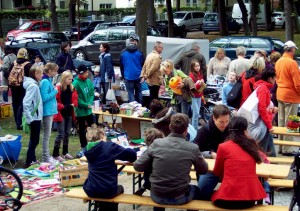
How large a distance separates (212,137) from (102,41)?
21.9m

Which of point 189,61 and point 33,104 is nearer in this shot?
point 33,104

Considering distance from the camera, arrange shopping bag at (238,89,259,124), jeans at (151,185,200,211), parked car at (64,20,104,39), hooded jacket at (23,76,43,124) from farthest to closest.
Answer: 1. parked car at (64,20,104,39)
2. hooded jacket at (23,76,43,124)
3. shopping bag at (238,89,259,124)
4. jeans at (151,185,200,211)

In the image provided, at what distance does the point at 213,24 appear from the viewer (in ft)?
160

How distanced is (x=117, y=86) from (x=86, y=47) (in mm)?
14172

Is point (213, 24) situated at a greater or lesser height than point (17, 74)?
greater

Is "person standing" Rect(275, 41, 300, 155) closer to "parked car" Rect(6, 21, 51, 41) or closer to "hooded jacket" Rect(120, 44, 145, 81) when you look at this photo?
"hooded jacket" Rect(120, 44, 145, 81)

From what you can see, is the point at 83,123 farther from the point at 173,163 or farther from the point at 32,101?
the point at 173,163

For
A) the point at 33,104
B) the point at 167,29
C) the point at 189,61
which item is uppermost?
the point at 167,29

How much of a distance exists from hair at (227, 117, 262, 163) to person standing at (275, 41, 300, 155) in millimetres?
4907

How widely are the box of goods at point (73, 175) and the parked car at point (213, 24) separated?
130ft

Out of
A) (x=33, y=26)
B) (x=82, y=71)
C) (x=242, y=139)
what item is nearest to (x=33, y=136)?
(x=82, y=71)

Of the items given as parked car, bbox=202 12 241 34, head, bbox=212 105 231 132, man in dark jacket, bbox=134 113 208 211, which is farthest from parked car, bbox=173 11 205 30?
man in dark jacket, bbox=134 113 208 211

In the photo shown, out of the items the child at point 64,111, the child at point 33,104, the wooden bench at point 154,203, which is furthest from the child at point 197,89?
the wooden bench at point 154,203

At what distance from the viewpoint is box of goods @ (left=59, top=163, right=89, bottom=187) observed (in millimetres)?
9891
